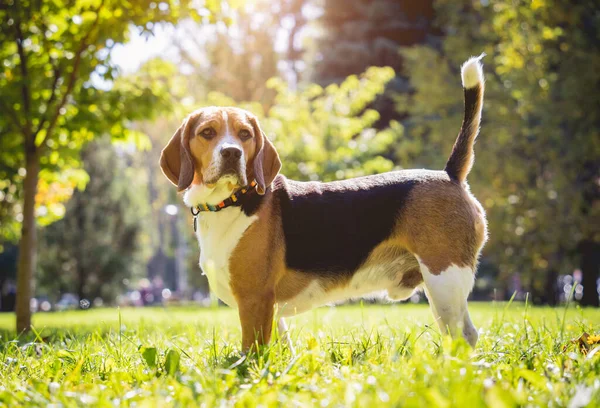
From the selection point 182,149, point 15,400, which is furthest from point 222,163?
point 15,400

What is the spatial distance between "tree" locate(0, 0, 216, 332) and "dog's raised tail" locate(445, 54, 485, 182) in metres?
3.93

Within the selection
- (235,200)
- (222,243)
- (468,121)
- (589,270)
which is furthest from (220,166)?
(589,270)

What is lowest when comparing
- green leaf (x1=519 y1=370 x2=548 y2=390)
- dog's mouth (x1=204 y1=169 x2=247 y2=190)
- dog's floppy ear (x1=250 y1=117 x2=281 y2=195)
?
green leaf (x1=519 y1=370 x2=548 y2=390)

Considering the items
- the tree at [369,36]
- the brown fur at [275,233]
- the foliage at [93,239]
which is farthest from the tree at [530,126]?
the brown fur at [275,233]

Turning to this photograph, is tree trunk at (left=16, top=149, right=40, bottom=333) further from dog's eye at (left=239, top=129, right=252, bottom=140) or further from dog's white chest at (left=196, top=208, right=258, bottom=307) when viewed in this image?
dog's eye at (left=239, top=129, right=252, bottom=140)

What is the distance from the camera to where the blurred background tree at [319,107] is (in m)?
7.14

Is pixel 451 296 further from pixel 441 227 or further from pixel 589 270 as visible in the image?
pixel 589 270

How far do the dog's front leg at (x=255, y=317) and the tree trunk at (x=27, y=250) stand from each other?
14.6ft

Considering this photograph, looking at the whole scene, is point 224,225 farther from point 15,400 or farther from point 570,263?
point 570,263

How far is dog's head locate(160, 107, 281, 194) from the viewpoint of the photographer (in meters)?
3.73

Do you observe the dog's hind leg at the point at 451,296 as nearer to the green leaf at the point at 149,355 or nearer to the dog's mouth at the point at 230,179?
the dog's mouth at the point at 230,179

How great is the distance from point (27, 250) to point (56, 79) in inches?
84.2

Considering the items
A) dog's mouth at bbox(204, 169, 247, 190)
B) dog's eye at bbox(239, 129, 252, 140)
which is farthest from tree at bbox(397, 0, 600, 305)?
dog's mouth at bbox(204, 169, 247, 190)

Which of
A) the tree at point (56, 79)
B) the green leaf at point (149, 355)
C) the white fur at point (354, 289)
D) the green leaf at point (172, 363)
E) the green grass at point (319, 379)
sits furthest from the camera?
the tree at point (56, 79)
